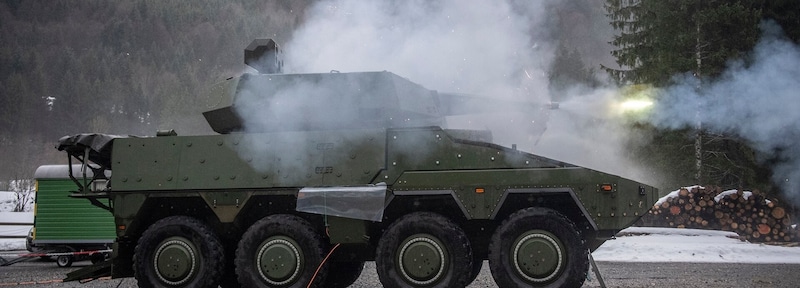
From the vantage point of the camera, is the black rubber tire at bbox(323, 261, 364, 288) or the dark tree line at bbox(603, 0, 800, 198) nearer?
the black rubber tire at bbox(323, 261, 364, 288)

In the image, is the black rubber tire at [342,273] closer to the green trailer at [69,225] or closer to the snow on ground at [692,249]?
the snow on ground at [692,249]

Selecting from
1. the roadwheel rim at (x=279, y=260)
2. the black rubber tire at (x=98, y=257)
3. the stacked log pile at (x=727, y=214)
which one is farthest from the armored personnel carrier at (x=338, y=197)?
the stacked log pile at (x=727, y=214)

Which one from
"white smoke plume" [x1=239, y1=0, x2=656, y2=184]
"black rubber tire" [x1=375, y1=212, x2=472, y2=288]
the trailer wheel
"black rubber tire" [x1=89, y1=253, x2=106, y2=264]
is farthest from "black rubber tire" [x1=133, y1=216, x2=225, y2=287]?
the trailer wheel

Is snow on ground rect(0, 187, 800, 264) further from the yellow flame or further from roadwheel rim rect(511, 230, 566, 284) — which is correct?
roadwheel rim rect(511, 230, 566, 284)

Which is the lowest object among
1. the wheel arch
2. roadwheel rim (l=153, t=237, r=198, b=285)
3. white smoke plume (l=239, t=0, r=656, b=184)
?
roadwheel rim (l=153, t=237, r=198, b=285)

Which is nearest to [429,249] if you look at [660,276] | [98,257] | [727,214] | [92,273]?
[92,273]

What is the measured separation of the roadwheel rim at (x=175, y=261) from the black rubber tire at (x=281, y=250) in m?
0.69

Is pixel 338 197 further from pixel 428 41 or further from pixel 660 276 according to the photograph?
pixel 660 276

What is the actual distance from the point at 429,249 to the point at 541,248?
1.32m

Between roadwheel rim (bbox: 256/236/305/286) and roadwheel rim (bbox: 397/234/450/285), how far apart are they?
134 centimetres

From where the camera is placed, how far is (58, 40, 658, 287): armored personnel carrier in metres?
8.46

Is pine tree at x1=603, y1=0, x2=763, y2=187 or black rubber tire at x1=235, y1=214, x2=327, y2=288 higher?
pine tree at x1=603, y1=0, x2=763, y2=187

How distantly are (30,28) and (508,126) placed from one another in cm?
11579

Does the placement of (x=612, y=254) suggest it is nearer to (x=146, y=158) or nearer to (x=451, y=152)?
(x=451, y=152)
